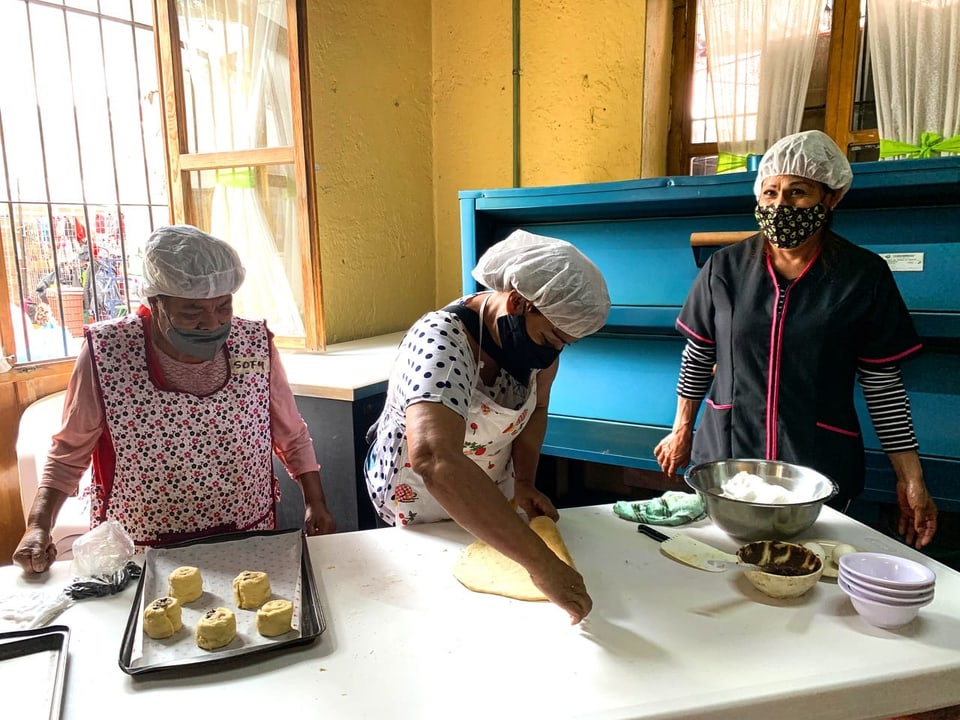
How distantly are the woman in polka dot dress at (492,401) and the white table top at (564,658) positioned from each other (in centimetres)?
11

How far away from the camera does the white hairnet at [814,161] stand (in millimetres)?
1554

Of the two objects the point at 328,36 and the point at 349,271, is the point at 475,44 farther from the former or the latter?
the point at 349,271

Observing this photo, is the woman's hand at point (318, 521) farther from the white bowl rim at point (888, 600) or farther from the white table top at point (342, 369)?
the white bowl rim at point (888, 600)

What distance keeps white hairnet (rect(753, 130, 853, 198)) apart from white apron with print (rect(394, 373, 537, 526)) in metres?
0.85

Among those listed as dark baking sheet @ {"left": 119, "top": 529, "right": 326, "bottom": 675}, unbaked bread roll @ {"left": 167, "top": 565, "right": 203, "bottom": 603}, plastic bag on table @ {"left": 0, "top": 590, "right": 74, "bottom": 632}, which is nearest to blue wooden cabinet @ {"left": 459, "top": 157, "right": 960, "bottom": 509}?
dark baking sheet @ {"left": 119, "top": 529, "right": 326, "bottom": 675}

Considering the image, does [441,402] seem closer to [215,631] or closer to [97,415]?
[215,631]

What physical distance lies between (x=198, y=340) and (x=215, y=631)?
2.40 feet

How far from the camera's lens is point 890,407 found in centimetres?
157

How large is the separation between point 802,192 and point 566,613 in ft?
3.95

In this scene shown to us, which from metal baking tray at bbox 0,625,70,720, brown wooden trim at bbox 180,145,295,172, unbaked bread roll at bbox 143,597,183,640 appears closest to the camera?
metal baking tray at bbox 0,625,70,720

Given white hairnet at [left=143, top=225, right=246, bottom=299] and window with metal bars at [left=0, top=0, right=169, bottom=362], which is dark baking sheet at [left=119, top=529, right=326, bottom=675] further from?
window with metal bars at [left=0, top=0, right=169, bottom=362]

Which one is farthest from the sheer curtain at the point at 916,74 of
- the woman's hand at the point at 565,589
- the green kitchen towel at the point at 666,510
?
the woman's hand at the point at 565,589

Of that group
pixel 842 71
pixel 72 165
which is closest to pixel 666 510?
pixel 842 71

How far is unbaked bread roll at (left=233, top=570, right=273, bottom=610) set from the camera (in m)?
1.02
